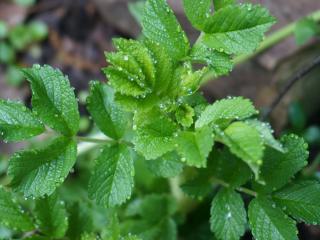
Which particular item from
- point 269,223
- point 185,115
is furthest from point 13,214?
point 269,223

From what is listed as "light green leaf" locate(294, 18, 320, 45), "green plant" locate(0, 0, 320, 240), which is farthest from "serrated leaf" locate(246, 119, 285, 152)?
"light green leaf" locate(294, 18, 320, 45)

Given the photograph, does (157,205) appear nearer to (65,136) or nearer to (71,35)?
(65,136)

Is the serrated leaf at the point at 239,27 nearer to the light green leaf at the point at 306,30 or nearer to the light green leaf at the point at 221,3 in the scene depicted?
the light green leaf at the point at 221,3

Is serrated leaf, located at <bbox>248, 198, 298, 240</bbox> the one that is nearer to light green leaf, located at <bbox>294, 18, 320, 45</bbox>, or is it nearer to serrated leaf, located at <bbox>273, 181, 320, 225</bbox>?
serrated leaf, located at <bbox>273, 181, 320, 225</bbox>

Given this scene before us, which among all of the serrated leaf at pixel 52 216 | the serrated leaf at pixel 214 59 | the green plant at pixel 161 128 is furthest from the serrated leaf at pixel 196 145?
the serrated leaf at pixel 52 216

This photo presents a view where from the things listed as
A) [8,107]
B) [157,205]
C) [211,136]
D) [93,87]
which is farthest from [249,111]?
[157,205]

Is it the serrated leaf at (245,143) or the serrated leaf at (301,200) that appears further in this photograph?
the serrated leaf at (301,200)

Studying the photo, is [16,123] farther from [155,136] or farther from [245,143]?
[245,143]
